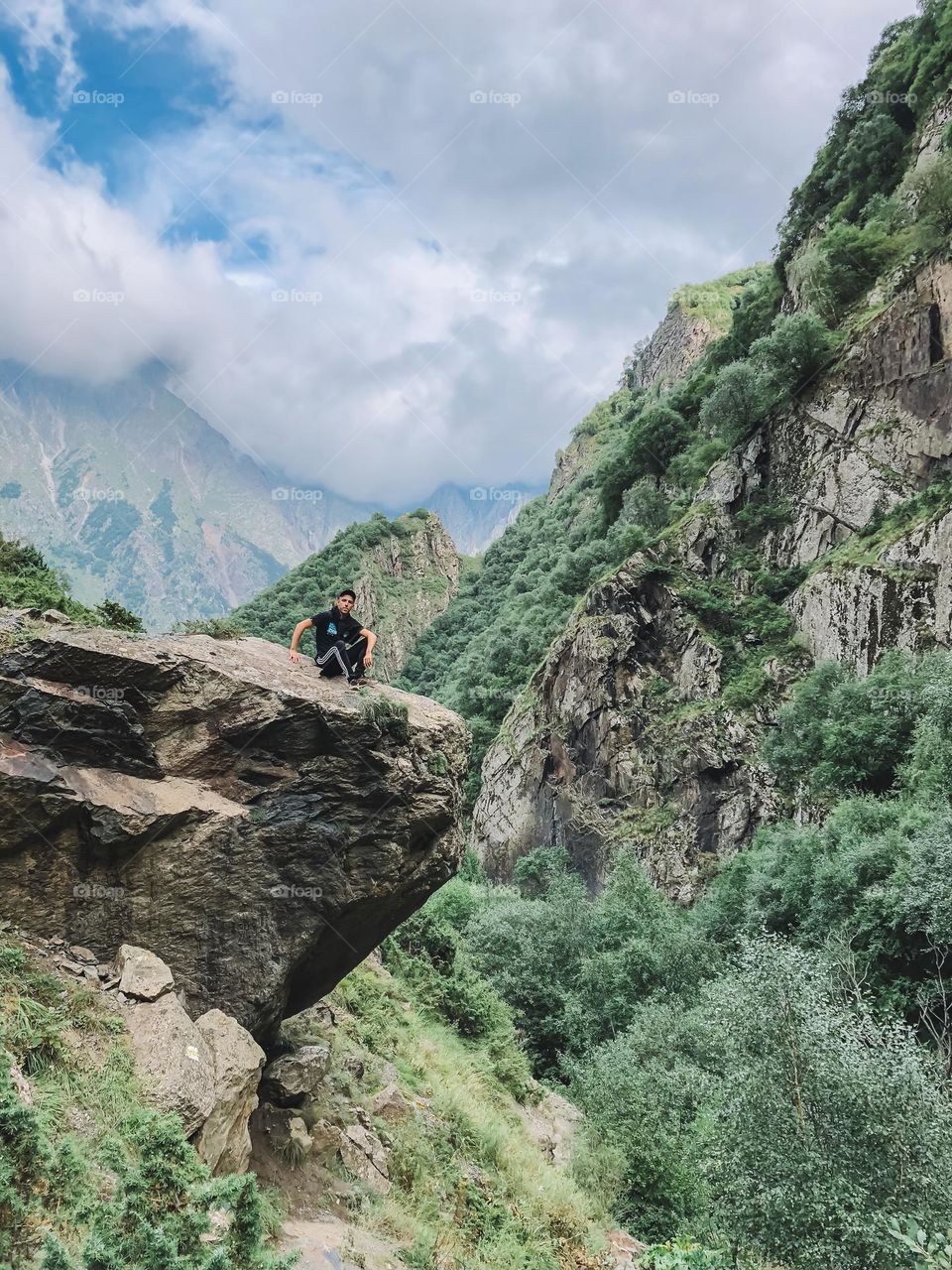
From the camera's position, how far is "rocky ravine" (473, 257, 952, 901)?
109 feet

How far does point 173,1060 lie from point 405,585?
10160 centimetres

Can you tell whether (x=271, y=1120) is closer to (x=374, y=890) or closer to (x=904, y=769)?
(x=374, y=890)

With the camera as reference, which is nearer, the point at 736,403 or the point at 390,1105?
the point at 390,1105

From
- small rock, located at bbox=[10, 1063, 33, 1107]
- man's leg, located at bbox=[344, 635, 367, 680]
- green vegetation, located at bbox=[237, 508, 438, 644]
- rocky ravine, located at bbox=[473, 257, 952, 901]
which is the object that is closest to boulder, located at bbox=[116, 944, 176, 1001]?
small rock, located at bbox=[10, 1063, 33, 1107]

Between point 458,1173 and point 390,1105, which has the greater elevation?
point 390,1105

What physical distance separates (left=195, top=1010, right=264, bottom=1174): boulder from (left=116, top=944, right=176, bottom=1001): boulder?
62 centimetres

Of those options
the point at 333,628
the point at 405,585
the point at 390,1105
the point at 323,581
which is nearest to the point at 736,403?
the point at 333,628

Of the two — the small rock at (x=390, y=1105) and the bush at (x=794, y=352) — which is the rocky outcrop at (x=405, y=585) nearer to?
the bush at (x=794, y=352)

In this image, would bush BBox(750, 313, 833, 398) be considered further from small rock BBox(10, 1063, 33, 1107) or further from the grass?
small rock BBox(10, 1063, 33, 1107)

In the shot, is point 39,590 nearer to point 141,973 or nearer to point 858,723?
point 141,973

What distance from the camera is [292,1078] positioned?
980cm

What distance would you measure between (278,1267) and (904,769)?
2684cm

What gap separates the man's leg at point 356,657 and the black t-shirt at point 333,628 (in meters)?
0.10

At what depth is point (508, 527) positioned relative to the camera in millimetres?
122250
